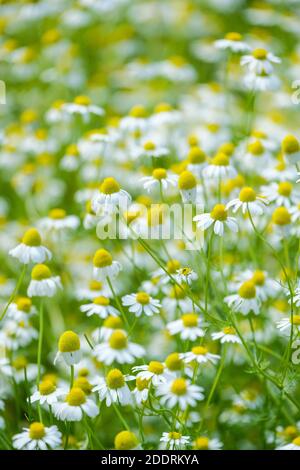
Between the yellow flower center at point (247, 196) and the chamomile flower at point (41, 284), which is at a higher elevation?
the yellow flower center at point (247, 196)

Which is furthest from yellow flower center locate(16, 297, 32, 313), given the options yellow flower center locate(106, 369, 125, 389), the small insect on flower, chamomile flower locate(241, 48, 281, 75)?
chamomile flower locate(241, 48, 281, 75)

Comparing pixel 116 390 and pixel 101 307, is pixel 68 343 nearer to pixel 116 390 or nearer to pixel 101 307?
pixel 116 390

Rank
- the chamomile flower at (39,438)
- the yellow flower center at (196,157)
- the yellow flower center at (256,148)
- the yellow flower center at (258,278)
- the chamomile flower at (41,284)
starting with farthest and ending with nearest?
the yellow flower center at (256,148) → the yellow flower center at (196,157) → the yellow flower center at (258,278) → the chamomile flower at (41,284) → the chamomile flower at (39,438)

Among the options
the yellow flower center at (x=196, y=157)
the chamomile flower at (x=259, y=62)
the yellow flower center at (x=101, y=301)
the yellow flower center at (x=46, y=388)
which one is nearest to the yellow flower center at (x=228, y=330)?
the yellow flower center at (x=101, y=301)

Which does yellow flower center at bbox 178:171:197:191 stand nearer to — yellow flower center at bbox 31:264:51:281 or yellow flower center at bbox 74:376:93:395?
yellow flower center at bbox 31:264:51:281

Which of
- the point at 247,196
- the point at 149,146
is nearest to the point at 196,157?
the point at 149,146

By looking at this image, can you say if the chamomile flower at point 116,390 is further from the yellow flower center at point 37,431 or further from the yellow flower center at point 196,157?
the yellow flower center at point 196,157
